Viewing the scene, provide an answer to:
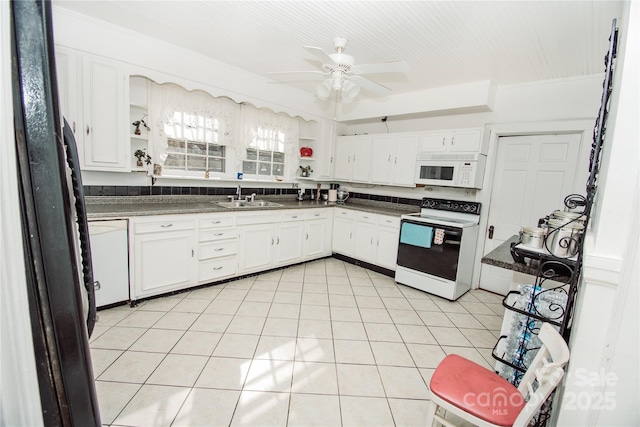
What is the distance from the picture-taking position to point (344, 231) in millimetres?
4449

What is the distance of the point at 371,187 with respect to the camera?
192 inches

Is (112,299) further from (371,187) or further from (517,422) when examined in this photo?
(371,187)

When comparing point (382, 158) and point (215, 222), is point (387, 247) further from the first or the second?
point (215, 222)

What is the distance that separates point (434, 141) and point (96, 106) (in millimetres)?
3781

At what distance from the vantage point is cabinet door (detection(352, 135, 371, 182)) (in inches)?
178

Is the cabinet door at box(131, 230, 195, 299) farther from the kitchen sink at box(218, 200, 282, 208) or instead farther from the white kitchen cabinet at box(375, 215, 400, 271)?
the white kitchen cabinet at box(375, 215, 400, 271)

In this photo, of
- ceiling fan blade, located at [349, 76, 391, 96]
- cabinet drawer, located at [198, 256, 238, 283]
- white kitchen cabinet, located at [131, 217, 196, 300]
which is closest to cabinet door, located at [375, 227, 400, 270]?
ceiling fan blade, located at [349, 76, 391, 96]

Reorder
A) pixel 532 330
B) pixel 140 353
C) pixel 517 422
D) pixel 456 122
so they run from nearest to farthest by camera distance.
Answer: pixel 517 422, pixel 532 330, pixel 140 353, pixel 456 122

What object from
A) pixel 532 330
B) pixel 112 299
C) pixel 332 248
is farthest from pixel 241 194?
pixel 532 330

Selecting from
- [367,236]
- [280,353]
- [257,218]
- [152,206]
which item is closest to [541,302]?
[280,353]

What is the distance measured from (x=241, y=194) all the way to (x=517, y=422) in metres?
3.69

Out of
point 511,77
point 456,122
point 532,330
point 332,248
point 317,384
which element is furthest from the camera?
point 332,248

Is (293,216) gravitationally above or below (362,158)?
below

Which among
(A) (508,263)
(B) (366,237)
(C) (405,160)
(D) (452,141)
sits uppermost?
(D) (452,141)
